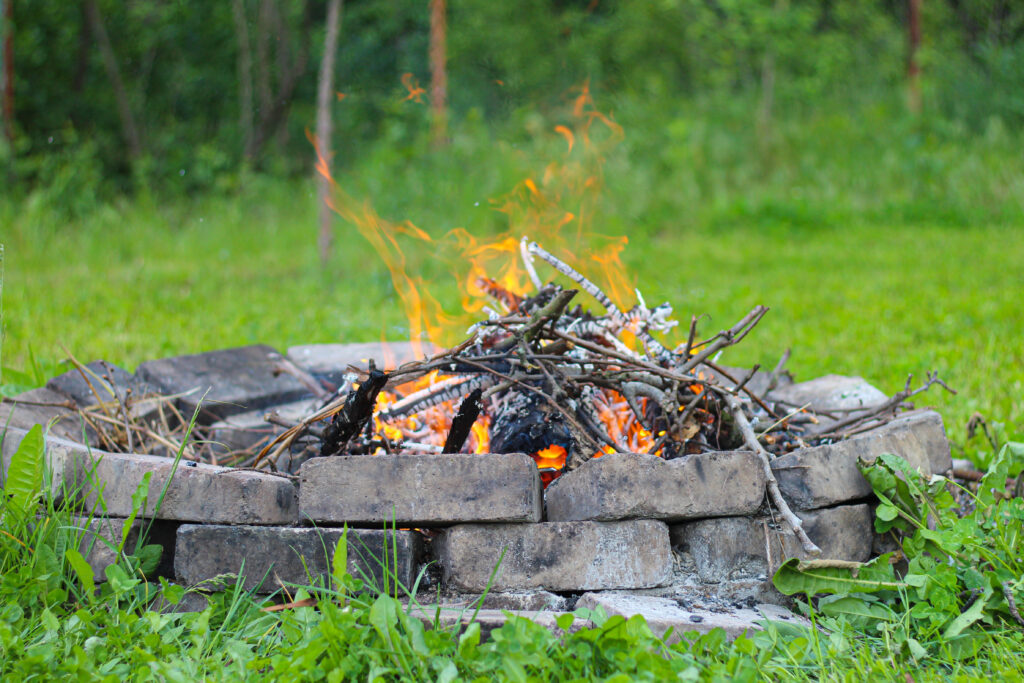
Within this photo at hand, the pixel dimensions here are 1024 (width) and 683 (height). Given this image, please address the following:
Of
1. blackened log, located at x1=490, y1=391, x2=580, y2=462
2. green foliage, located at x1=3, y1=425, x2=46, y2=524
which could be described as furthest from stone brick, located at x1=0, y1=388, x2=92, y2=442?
blackened log, located at x1=490, y1=391, x2=580, y2=462

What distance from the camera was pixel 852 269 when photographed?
630cm

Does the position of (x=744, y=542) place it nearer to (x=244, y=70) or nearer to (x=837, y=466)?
(x=837, y=466)

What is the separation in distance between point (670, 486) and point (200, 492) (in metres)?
1.05

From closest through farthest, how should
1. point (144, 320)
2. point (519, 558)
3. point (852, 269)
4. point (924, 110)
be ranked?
point (519, 558), point (144, 320), point (852, 269), point (924, 110)

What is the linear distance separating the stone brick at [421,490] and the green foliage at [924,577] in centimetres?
59

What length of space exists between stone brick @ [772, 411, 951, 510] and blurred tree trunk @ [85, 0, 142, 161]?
10642 mm

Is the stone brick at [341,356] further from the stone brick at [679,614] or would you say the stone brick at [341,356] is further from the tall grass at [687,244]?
the stone brick at [679,614]

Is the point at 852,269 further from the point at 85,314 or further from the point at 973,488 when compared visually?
the point at 85,314

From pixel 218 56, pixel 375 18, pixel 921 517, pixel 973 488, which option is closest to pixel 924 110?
pixel 375 18

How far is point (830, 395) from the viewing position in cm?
287

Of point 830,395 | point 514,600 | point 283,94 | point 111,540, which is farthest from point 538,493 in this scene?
point 283,94

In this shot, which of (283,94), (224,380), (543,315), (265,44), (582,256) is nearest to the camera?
(543,315)

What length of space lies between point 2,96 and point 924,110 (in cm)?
952

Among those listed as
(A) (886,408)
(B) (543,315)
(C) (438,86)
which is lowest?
(A) (886,408)
